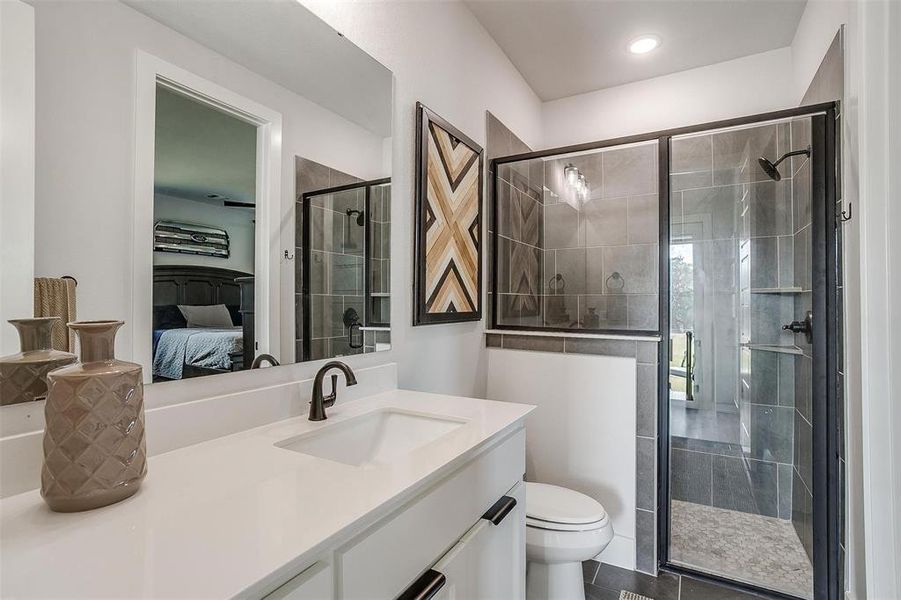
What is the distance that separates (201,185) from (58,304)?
1.19 feet

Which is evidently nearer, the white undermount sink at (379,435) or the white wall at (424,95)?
the white undermount sink at (379,435)

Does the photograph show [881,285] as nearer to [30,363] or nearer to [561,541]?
[561,541]

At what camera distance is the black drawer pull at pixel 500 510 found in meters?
1.09

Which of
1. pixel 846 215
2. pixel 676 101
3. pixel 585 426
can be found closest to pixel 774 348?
pixel 846 215

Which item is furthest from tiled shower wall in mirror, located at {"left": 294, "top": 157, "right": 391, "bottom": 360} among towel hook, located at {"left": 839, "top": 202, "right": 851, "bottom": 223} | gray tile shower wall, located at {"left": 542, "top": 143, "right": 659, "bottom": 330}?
towel hook, located at {"left": 839, "top": 202, "right": 851, "bottom": 223}

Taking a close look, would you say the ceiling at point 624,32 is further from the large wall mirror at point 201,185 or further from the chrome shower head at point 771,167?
the large wall mirror at point 201,185

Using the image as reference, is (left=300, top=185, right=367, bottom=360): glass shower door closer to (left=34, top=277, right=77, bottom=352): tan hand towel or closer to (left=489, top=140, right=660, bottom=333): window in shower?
(left=34, top=277, right=77, bottom=352): tan hand towel

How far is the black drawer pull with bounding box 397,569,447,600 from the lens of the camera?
2.59ft

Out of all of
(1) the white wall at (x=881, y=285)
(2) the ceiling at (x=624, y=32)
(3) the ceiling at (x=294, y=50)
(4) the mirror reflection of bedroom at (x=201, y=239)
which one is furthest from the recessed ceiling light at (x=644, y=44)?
(4) the mirror reflection of bedroom at (x=201, y=239)

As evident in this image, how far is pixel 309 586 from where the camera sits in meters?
0.58

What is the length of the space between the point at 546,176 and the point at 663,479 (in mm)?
1687

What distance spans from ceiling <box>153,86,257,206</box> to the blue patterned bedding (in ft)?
0.97

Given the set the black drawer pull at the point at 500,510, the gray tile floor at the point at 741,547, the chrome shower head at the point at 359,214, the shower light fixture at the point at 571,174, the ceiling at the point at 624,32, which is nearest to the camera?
the black drawer pull at the point at 500,510

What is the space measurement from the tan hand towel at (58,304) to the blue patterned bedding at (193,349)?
15 cm
